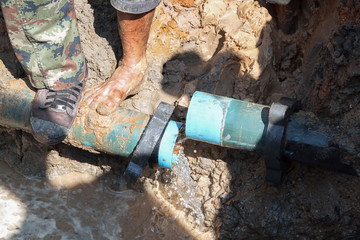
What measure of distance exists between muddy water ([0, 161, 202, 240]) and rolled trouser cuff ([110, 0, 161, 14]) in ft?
3.72

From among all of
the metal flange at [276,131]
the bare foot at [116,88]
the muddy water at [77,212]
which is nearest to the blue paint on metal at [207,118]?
the metal flange at [276,131]

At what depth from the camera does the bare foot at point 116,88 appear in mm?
2725

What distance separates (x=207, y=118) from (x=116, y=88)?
2.32 ft

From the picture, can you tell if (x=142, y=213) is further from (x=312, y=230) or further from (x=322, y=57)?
(x=322, y=57)

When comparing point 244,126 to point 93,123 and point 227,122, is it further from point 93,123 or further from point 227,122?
point 93,123

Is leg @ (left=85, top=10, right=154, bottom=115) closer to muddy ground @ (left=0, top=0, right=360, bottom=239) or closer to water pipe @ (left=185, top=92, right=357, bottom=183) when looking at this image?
muddy ground @ (left=0, top=0, right=360, bottom=239)

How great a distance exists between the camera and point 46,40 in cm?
251

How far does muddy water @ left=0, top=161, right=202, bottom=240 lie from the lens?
271 cm

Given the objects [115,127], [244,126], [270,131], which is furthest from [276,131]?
[115,127]

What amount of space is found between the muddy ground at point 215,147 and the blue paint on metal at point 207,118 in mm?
310

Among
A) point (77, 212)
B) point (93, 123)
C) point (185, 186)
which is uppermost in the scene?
point (93, 123)

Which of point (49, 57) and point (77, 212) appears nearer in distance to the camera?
point (49, 57)

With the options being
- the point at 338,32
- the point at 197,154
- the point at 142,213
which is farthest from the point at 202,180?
the point at 338,32

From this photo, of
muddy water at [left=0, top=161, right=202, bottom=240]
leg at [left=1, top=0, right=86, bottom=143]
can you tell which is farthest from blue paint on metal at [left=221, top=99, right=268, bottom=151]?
leg at [left=1, top=0, right=86, bottom=143]
